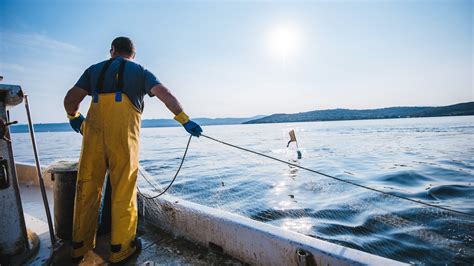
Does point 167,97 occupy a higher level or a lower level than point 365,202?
higher

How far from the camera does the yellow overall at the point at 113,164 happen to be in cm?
212

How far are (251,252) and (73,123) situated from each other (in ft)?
7.79

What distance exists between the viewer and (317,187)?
686 cm

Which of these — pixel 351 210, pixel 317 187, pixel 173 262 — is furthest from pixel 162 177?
pixel 173 262

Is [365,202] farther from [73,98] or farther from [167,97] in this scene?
[73,98]

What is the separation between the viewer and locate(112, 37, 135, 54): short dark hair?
247cm

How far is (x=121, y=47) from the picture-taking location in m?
2.47

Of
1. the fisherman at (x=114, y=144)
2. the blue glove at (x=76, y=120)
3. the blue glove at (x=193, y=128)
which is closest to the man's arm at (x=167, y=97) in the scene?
the fisherman at (x=114, y=144)

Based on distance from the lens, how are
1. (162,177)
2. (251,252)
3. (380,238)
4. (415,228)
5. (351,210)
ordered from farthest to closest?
1. (162,177)
2. (351,210)
3. (415,228)
4. (380,238)
5. (251,252)

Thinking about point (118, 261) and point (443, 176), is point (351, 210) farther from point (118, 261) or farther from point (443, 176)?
point (443, 176)

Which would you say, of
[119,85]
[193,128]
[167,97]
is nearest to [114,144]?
[119,85]

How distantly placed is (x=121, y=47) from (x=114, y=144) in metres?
1.07

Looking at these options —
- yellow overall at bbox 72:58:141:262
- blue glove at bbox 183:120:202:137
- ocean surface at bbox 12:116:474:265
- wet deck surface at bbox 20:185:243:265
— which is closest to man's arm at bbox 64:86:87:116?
yellow overall at bbox 72:58:141:262

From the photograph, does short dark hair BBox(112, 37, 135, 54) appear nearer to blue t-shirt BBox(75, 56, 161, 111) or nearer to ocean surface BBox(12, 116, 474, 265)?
blue t-shirt BBox(75, 56, 161, 111)
